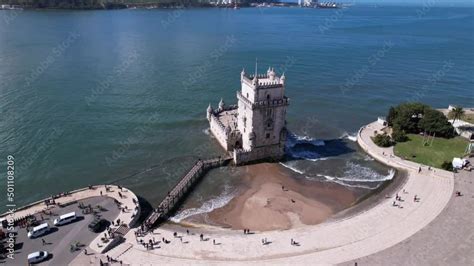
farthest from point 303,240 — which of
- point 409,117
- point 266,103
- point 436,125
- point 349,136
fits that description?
point 436,125

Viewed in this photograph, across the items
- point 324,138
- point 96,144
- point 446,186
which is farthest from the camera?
point 324,138

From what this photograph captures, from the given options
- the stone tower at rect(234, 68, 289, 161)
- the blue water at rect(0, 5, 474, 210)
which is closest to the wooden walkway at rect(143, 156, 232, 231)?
the blue water at rect(0, 5, 474, 210)

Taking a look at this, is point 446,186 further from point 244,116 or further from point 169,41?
point 169,41

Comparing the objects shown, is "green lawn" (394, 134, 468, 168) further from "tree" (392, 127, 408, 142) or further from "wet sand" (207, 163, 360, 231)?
"wet sand" (207, 163, 360, 231)

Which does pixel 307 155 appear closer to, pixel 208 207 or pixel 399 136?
pixel 399 136

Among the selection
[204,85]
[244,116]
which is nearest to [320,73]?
[204,85]

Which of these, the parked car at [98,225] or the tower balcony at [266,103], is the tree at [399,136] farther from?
the parked car at [98,225]
